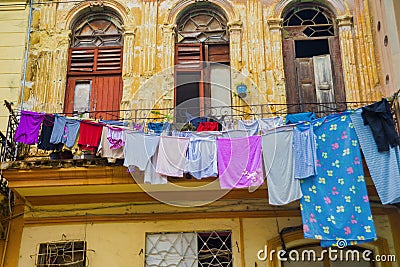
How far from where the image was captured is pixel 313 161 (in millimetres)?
8492

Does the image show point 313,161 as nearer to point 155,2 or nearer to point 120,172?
point 120,172

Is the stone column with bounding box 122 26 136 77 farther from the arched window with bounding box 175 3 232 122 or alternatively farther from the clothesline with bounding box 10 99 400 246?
the clothesline with bounding box 10 99 400 246

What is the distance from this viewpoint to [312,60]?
11008mm

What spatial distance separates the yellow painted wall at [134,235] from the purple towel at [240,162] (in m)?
1.13

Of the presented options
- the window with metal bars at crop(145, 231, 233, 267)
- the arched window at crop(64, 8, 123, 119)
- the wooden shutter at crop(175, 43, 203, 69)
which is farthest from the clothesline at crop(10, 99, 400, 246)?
the wooden shutter at crop(175, 43, 203, 69)

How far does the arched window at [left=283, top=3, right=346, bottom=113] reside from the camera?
10.6 meters

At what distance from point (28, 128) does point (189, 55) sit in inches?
147

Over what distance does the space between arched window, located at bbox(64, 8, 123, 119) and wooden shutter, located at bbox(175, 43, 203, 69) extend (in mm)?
1222

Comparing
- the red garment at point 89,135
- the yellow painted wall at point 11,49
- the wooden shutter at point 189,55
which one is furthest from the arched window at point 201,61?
the yellow painted wall at point 11,49

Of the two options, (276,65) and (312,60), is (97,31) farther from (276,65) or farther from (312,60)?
(312,60)

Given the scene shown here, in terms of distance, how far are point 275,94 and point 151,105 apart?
246cm

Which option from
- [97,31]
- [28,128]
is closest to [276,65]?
[97,31]

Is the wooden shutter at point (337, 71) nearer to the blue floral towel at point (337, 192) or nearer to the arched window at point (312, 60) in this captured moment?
the arched window at point (312, 60)

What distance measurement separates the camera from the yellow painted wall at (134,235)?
927 centimetres
